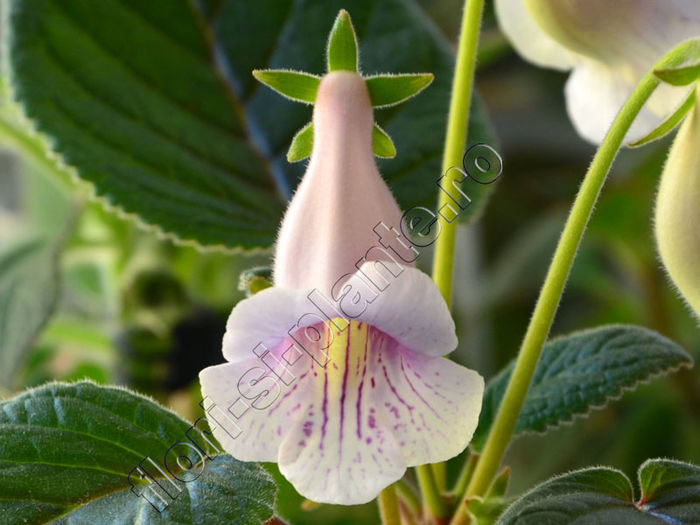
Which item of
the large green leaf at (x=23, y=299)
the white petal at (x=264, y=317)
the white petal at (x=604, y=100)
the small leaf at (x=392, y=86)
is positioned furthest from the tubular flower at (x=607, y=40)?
the large green leaf at (x=23, y=299)

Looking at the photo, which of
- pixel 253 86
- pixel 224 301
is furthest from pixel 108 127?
pixel 224 301

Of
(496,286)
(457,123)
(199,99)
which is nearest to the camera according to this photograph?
(457,123)

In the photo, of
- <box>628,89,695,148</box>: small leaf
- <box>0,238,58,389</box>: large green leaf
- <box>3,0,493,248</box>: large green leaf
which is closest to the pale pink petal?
<box>628,89,695,148</box>: small leaf

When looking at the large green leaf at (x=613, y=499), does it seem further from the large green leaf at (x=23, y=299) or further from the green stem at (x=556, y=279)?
the large green leaf at (x=23, y=299)

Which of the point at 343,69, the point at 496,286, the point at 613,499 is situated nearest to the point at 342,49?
the point at 343,69

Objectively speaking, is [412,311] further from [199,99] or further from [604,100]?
[199,99]

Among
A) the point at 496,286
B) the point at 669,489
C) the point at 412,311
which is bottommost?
the point at 669,489
